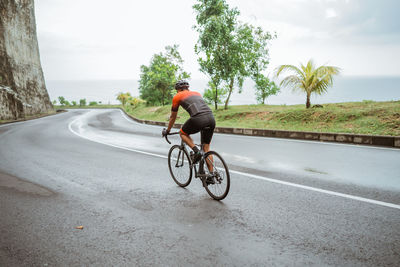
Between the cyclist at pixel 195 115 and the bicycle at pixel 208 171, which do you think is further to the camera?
the cyclist at pixel 195 115

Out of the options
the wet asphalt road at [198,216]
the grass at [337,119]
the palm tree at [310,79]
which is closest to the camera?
the wet asphalt road at [198,216]

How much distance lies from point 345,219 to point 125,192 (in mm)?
3413

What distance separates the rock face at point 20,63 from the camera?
28477mm

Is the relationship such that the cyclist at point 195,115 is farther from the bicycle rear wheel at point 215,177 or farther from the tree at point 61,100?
the tree at point 61,100

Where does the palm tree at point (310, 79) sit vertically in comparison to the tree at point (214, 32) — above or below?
below

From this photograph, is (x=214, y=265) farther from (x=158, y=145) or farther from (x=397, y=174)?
(x=158, y=145)

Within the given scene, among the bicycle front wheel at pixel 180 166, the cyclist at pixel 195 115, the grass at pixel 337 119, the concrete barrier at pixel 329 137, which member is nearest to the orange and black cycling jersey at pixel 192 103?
the cyclist at pixel 195 115

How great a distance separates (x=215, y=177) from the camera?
464 centimetres

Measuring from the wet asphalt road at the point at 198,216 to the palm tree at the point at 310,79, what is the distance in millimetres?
7822

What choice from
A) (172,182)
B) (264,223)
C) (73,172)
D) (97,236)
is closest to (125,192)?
(172,182)

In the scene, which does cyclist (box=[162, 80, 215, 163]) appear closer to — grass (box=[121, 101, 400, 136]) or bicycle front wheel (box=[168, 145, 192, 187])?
bicycle front wheel (box=[168, 145, 192, 187])

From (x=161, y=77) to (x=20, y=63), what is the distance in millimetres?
16450

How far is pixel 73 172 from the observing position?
6.48 meters

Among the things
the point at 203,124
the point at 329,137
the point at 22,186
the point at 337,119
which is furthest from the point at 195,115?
the point at 337,119
